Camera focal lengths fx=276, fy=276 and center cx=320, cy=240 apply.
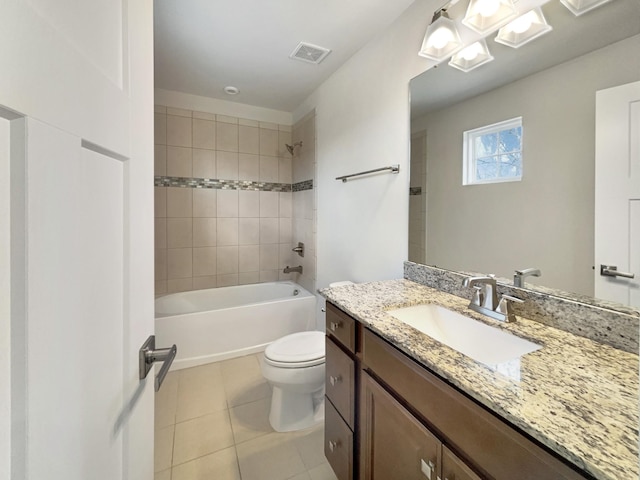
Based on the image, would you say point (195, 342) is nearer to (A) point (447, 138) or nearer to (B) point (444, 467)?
(B) point (444, 467)

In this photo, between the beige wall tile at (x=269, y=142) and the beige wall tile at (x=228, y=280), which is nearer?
the beige wall tile at (x=228, y=280)

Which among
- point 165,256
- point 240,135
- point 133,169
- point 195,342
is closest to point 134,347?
point 133,169

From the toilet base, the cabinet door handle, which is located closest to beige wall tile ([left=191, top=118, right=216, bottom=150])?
the toilet base

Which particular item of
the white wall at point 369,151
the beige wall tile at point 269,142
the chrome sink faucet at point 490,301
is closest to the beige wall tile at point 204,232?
the beige wall tile at point 269,142

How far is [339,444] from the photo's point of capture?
1183mm

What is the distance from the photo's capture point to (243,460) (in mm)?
1418

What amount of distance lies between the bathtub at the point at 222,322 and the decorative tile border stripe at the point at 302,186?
1110 millimetres

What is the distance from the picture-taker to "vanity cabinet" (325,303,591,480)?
1.85ft

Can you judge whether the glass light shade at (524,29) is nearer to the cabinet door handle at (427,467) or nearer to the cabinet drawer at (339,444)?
the cabinet door handle at (427,467)

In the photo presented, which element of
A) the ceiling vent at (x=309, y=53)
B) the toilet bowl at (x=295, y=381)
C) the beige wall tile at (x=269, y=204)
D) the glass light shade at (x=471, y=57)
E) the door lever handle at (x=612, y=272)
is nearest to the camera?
the door lever handle at (x=612, y=272)

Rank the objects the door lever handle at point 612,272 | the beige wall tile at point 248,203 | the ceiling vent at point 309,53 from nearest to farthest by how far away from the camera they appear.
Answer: the door lever handle at point 612,272 → the ceiling vent at point 309,53 → the beige wall tile at point 248,203

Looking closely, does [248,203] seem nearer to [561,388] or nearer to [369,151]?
[369,151]

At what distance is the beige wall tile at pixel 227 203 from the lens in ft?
10.0

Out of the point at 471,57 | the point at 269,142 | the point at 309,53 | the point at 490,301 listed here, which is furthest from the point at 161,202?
the point at 490,301
